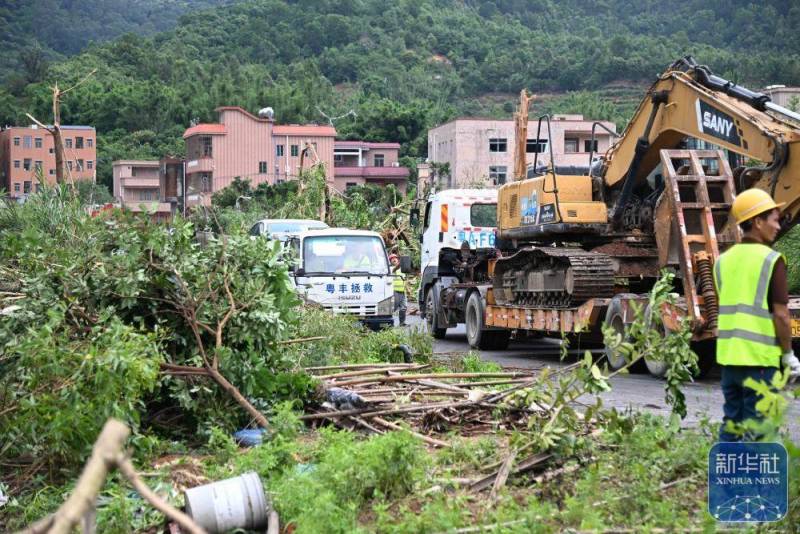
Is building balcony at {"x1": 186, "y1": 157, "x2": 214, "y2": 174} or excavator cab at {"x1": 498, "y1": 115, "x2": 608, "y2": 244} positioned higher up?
building balcony at {"x1": 186, "y1": 157, "x2": 214, "y2": 174}

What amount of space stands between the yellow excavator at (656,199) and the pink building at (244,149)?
7745 centimetres

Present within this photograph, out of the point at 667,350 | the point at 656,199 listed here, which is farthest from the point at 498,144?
the point at 667,350

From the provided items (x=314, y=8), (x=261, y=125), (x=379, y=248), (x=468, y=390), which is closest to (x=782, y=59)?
(x=261, y=125)

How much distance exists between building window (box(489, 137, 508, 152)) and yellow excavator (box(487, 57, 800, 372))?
73935 millimetres

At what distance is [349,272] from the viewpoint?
67.2ft

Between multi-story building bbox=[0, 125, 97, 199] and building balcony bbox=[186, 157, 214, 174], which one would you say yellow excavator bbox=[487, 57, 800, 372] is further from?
multi-story building bbox=[0, 125, 97, 199]

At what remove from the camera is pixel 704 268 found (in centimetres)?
1384

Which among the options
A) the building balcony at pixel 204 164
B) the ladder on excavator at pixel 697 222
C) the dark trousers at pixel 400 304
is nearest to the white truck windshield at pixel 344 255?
the dark trousers at pixel 400 304

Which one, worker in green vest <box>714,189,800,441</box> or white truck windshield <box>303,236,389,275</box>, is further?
white truck windshield <box>303,236,389,275</box>

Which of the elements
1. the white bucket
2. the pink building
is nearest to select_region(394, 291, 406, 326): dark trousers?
the white bucket

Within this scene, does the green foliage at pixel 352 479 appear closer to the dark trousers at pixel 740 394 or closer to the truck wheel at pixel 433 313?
the dark trousers at pixel 740 394

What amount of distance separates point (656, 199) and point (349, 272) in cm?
599

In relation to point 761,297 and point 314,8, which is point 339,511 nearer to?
point 761,297

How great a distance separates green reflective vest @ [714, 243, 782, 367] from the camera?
7008 mm
